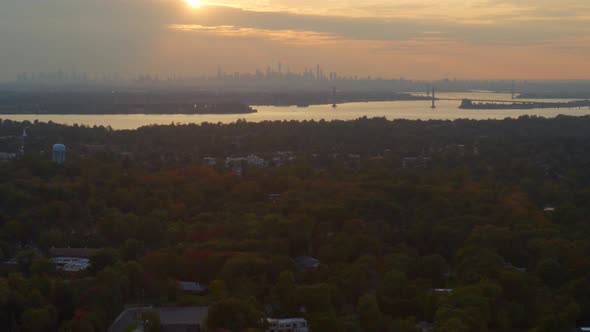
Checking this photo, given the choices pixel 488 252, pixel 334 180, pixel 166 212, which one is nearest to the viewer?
pixel 488 252

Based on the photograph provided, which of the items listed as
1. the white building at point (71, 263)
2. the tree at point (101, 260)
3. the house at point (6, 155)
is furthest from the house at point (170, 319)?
the house at point (6, 155)

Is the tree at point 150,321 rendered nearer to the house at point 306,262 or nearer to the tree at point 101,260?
the tree at point 101,260

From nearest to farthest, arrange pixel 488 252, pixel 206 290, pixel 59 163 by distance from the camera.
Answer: pixel 206 290
pixel 488 252
pixel 59 163

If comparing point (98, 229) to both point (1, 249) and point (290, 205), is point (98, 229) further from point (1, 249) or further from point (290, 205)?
point (290, 205)

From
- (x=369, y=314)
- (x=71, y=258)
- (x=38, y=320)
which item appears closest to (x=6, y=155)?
(x=71, y=258)

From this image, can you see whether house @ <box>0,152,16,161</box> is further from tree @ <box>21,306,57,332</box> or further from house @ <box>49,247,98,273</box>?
tree @ <box>21,306,57,332</box>

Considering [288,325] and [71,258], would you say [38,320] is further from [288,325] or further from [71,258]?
[71,258]

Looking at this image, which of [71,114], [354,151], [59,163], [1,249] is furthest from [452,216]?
[71,114]
